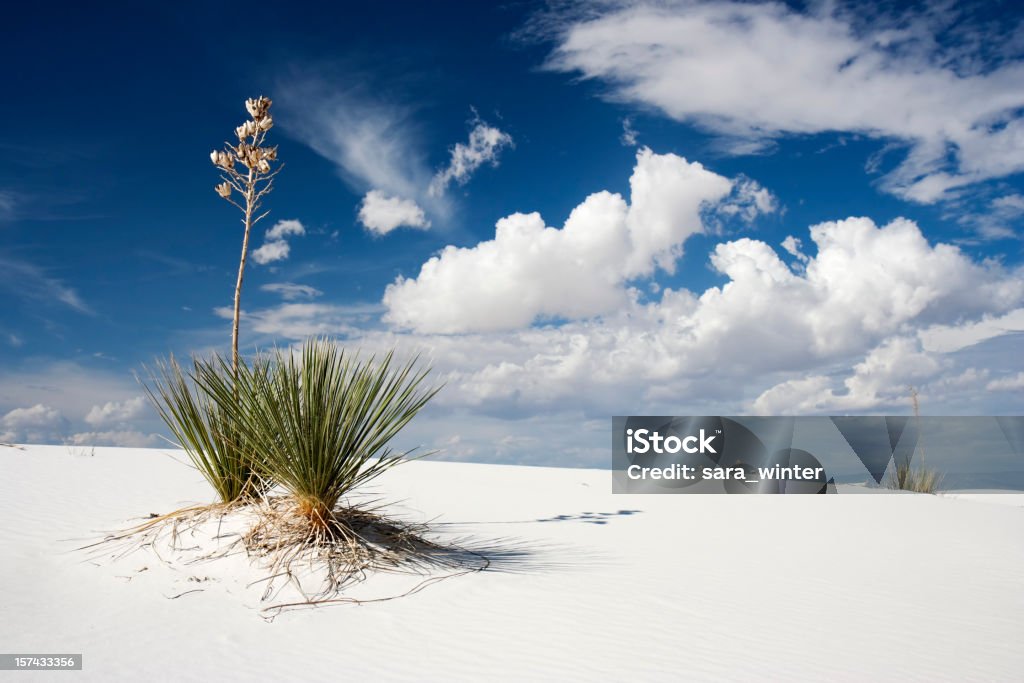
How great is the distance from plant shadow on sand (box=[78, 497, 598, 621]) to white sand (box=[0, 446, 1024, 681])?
138mm

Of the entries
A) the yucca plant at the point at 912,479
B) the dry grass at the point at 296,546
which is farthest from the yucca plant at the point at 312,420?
the yucca plant at the point at 912,479

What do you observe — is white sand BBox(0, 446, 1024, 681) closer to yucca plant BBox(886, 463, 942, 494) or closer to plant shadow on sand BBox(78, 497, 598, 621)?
plant shadow on sand BBox(78, 497, 598, 621)

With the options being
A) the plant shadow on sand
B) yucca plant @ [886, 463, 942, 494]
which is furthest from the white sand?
yucca plant @ [886, 463, 942, 494]

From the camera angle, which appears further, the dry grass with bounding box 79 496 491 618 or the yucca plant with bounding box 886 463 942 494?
the yucca plant with bounding box 886 463 942 494

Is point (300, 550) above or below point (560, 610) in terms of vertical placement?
above

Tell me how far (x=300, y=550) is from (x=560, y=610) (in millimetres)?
2218

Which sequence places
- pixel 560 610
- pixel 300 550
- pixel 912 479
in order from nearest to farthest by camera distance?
1. pixel 560 610
2. pixel 300 550
3. pixel 912 479

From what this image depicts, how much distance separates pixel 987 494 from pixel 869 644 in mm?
16168

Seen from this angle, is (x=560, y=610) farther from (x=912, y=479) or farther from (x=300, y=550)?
(x=912, y=479)

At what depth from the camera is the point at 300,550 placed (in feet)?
17.8

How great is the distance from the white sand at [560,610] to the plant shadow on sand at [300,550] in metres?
0.14

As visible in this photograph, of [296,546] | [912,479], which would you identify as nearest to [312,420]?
[296,546]

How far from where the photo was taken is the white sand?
12.7 feet

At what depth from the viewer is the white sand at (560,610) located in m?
3.88
